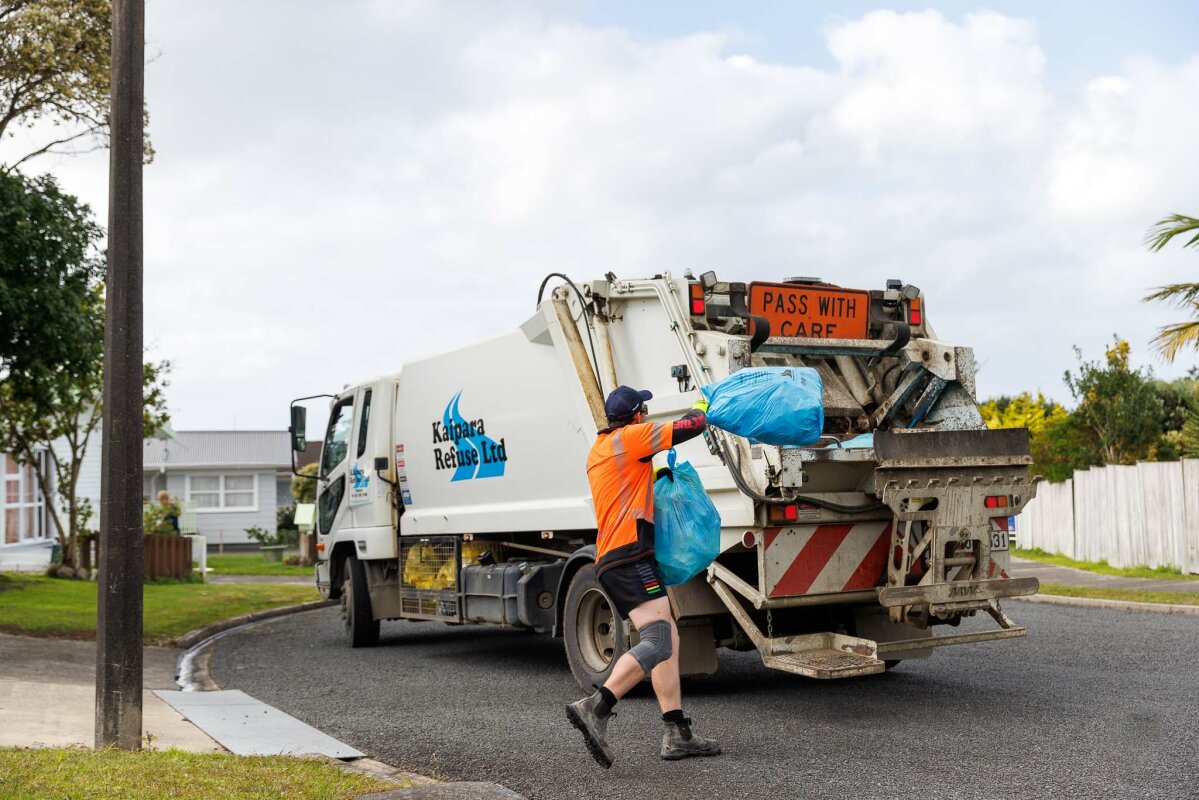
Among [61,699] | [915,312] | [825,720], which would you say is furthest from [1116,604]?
[61,699]

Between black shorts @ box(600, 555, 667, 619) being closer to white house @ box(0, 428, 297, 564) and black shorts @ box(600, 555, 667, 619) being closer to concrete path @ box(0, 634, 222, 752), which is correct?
concrete path @ box(0, 634, 222, 752)

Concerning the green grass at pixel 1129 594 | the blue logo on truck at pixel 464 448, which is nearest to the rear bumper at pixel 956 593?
the blue logo on truck at pixel 464 448

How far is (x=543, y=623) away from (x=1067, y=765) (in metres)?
4.54

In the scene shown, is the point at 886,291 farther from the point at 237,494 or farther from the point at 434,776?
the point at 237,494

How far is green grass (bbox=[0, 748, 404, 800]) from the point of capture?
5191 mm

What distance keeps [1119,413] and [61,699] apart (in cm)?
1862

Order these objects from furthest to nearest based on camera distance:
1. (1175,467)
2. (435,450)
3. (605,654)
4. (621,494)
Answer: (1175,467) < (435,450) < (605,654) < (621,494)

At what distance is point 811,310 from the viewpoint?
26.9 feet

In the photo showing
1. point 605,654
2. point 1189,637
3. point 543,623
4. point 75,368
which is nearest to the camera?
point 605,654

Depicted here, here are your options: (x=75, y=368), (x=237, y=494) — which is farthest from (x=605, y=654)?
(x=237, y=494)

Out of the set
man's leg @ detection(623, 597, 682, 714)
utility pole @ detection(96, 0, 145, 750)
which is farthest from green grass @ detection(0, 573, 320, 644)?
man's leg @ detection(623, 597, 682, 714)

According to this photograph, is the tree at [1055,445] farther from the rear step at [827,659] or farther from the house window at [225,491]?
the house window at [225,491]

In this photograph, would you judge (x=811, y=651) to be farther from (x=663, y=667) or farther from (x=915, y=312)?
(x=915, y=312)

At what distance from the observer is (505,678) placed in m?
9.81
